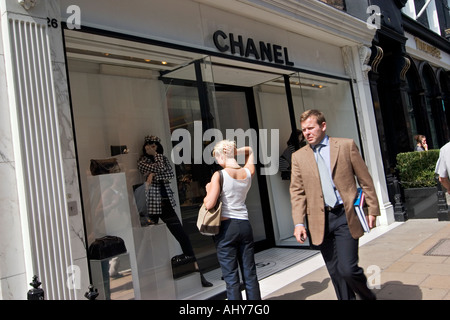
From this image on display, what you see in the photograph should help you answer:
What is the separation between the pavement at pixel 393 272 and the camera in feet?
14.0

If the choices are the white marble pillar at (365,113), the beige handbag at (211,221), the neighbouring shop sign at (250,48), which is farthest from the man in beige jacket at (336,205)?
the white marble pillar at (365,113)

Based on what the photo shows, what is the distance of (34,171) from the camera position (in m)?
3.43

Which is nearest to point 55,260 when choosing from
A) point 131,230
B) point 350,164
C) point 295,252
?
point 131,230

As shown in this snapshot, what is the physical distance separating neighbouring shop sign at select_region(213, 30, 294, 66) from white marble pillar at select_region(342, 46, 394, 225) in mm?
2520

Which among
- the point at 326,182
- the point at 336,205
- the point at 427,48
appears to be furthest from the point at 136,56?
the point at 427,48

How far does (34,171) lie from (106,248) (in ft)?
3.80

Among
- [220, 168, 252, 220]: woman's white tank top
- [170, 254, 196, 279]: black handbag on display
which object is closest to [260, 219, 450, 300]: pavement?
[170, 254, 196, 279]: black handbag on display

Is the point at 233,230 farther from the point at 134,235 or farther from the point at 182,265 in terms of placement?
the point at 182,265

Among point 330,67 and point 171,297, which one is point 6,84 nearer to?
point 171,297

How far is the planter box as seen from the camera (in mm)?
8398

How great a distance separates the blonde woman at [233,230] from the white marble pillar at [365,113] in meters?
5.96

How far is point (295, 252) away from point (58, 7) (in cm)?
543

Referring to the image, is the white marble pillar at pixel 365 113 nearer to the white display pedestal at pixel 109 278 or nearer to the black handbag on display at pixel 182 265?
the black handbag on display at pixel 182 265

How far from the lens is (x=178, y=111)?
5.41 m
